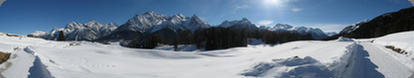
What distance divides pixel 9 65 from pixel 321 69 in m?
8.69

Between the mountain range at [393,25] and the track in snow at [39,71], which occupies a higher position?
the mountain range at [393,25]

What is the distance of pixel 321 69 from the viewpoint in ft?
17.1

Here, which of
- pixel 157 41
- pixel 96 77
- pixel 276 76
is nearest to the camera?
pixel 96 77

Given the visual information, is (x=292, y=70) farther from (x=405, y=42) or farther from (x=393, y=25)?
(x=393, y=25)

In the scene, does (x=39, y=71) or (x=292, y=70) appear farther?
(x=292, y=70)

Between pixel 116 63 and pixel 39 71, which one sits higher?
pixel 39 71

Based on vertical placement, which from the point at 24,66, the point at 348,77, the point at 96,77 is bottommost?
the point at 348,77

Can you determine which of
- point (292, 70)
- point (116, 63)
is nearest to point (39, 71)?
point (116, 63)

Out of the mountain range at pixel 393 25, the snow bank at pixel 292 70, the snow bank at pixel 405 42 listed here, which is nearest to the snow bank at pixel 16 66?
the snow bank at pixel 292 70

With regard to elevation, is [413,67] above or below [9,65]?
below

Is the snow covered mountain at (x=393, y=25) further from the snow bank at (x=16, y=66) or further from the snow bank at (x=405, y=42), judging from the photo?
the snow bank at (x=16, y=66)

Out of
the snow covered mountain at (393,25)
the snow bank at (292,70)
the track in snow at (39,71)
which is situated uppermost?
the snow covered mountain at (393,25)

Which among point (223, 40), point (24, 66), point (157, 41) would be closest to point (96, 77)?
point (24, 66)

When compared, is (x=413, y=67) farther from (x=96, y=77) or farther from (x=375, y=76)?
(x=96, y=77)
